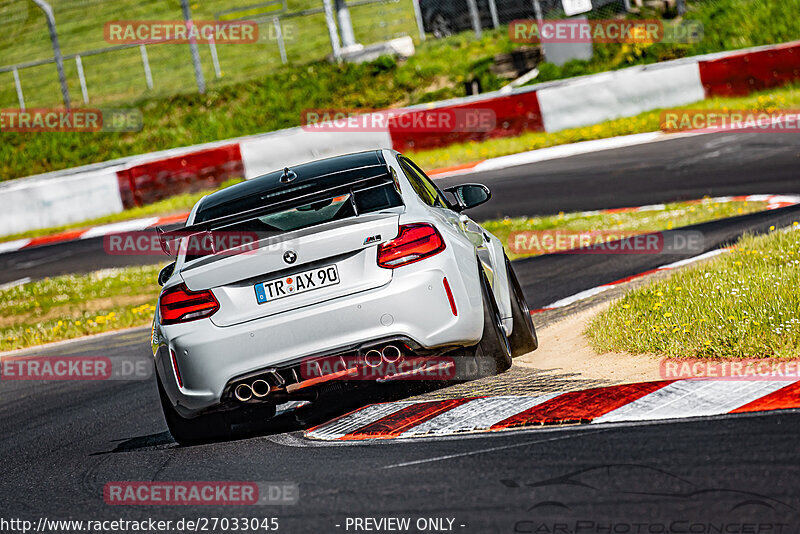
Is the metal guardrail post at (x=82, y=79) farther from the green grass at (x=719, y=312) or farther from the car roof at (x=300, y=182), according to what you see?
the green grass at (x=719, y=312)

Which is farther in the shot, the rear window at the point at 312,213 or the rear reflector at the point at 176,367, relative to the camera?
the rear window at the point at 312,213

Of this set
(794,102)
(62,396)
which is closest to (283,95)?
(794,102)

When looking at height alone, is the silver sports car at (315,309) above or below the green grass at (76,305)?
above

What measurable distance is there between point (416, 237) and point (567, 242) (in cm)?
702

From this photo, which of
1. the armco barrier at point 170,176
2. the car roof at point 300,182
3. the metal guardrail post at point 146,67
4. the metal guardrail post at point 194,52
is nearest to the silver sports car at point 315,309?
the car roof at point 300,182

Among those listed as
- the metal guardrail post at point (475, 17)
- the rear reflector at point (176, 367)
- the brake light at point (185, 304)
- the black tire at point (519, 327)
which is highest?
the metal guardrail post at point (475, 17)

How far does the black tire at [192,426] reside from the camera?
19.4 ft

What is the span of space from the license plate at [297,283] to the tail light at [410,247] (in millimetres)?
257

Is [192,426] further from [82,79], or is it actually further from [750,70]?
[82,79]

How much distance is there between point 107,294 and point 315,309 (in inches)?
356

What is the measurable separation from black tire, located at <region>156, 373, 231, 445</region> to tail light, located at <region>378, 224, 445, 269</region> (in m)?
1.30

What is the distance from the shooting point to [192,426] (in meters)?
5.96

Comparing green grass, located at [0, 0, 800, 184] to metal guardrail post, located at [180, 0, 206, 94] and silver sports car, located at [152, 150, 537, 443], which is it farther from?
silver sports car, located at [152, 150, 537, 443]

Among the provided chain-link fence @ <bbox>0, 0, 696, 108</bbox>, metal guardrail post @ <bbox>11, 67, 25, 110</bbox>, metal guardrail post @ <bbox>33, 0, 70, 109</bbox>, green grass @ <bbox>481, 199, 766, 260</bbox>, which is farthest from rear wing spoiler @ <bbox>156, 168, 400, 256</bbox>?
metal guardrail post @ <bbox>11, 67, 25, 110</bbox>
